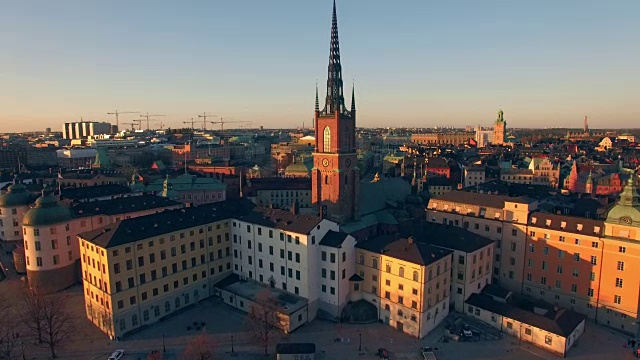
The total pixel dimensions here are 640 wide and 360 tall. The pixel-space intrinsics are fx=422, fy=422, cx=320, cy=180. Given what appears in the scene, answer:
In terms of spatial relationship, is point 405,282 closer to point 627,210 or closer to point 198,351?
point 198,351

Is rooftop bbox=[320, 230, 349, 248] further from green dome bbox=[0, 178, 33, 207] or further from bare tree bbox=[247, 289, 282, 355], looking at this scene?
green dome bbox=[0, 178, 33, 207]

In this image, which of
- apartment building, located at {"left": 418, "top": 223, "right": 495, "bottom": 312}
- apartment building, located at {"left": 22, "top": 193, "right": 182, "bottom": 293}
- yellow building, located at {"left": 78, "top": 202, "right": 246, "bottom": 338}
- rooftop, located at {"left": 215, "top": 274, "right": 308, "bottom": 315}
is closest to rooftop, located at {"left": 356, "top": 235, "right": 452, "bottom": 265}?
apartment building, located at {"left": 418, "top": 223, "right": 495, "bottom": 312}

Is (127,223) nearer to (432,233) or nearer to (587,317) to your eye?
(432,233)

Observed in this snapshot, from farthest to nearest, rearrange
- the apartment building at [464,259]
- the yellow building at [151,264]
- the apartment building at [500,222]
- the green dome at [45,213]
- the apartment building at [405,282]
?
1. the apartment building at [500,222]
2. the green dome at [45,213]
3. the apartment building at [464,259]
4. the apartment building at [405,282]
5. the yellow building at [151,264]

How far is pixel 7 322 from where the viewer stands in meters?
68.3

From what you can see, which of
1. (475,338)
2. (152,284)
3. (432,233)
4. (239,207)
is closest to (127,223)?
(152,284)

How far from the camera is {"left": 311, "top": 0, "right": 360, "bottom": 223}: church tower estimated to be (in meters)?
90.6

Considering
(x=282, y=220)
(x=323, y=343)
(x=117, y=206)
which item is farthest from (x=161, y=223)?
(x=323, y=343)

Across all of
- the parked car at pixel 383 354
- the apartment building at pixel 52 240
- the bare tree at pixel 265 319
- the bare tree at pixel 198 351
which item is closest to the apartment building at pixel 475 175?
the parked car at pixel 383 354

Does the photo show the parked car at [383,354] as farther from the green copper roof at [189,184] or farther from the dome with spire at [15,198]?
the green copper roof at [189,184]

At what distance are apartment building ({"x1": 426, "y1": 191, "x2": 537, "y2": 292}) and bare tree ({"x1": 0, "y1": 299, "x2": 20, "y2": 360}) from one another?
79.0 metres

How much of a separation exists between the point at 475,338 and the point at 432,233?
20309mm

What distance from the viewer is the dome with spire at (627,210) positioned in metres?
68.3

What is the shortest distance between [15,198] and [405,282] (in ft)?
312
